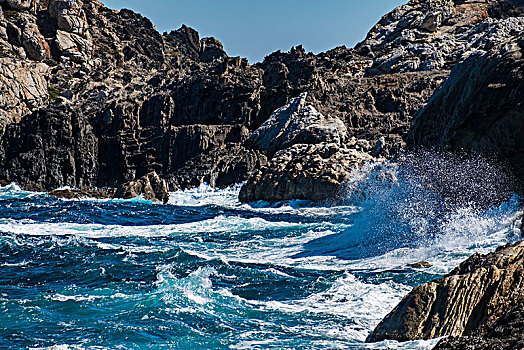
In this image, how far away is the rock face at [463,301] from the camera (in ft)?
23.3

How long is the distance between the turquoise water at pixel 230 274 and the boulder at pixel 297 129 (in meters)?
22.5

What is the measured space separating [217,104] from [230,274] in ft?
185

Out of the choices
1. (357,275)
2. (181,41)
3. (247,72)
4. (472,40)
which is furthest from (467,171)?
(181,41)

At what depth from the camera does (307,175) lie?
39.7 m

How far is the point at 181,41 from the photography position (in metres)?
141

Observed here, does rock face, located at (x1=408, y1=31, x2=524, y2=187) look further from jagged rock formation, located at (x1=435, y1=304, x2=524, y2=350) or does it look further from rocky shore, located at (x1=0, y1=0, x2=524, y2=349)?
jagged rock formation, located at (x1=435, y1=304, x2=524, y2=350)

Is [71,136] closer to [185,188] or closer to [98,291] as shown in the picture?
[185,188]

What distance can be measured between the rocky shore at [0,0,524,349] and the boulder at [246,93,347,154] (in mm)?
195

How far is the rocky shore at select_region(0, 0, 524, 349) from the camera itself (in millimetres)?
8031

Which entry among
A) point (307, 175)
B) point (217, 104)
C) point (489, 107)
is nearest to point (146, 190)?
point (307, 175)

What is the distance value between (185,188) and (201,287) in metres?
46.2

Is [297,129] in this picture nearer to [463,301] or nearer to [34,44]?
[463,301]

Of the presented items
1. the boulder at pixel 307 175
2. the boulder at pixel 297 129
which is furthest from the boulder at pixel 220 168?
the boulder at pixel 307 175

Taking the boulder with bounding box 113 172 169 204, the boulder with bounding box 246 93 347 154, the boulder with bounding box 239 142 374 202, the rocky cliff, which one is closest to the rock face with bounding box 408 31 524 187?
the boulder with bounding box 239 142 374 202
